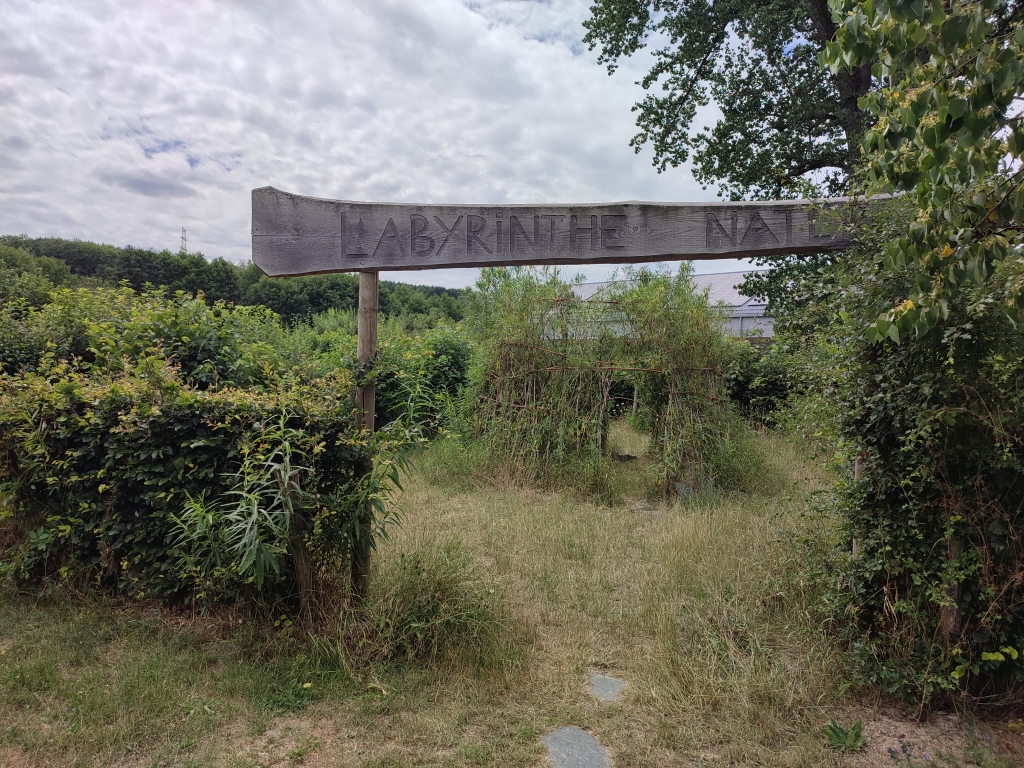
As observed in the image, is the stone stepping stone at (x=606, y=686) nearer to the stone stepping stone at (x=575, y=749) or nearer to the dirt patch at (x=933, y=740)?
the stone stepping stone at (x=575, y=749)

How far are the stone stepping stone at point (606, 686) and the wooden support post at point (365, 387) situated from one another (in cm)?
129

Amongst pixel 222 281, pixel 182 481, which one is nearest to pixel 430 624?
pixel 182 481

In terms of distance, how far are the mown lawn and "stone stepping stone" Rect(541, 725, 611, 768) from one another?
0.06 m

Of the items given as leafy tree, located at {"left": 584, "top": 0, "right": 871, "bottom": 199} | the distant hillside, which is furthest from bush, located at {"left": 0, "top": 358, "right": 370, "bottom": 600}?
the distant hillside

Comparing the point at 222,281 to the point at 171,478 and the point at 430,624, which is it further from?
the point at 430,624

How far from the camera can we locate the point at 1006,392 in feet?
8.35

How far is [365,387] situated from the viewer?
3.40 m

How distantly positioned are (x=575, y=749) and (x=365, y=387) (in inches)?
81.9

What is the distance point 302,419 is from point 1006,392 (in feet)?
10.9

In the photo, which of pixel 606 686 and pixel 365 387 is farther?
pixel 365 387

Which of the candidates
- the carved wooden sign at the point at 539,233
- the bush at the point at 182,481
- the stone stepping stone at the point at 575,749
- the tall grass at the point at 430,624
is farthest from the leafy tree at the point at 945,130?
the bush at the point at 182,481

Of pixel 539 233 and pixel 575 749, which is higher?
pixel 539 233

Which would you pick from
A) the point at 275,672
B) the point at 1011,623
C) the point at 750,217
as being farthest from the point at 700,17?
the point at 275,672

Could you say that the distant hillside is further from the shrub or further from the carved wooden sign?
the carved wooden sign
